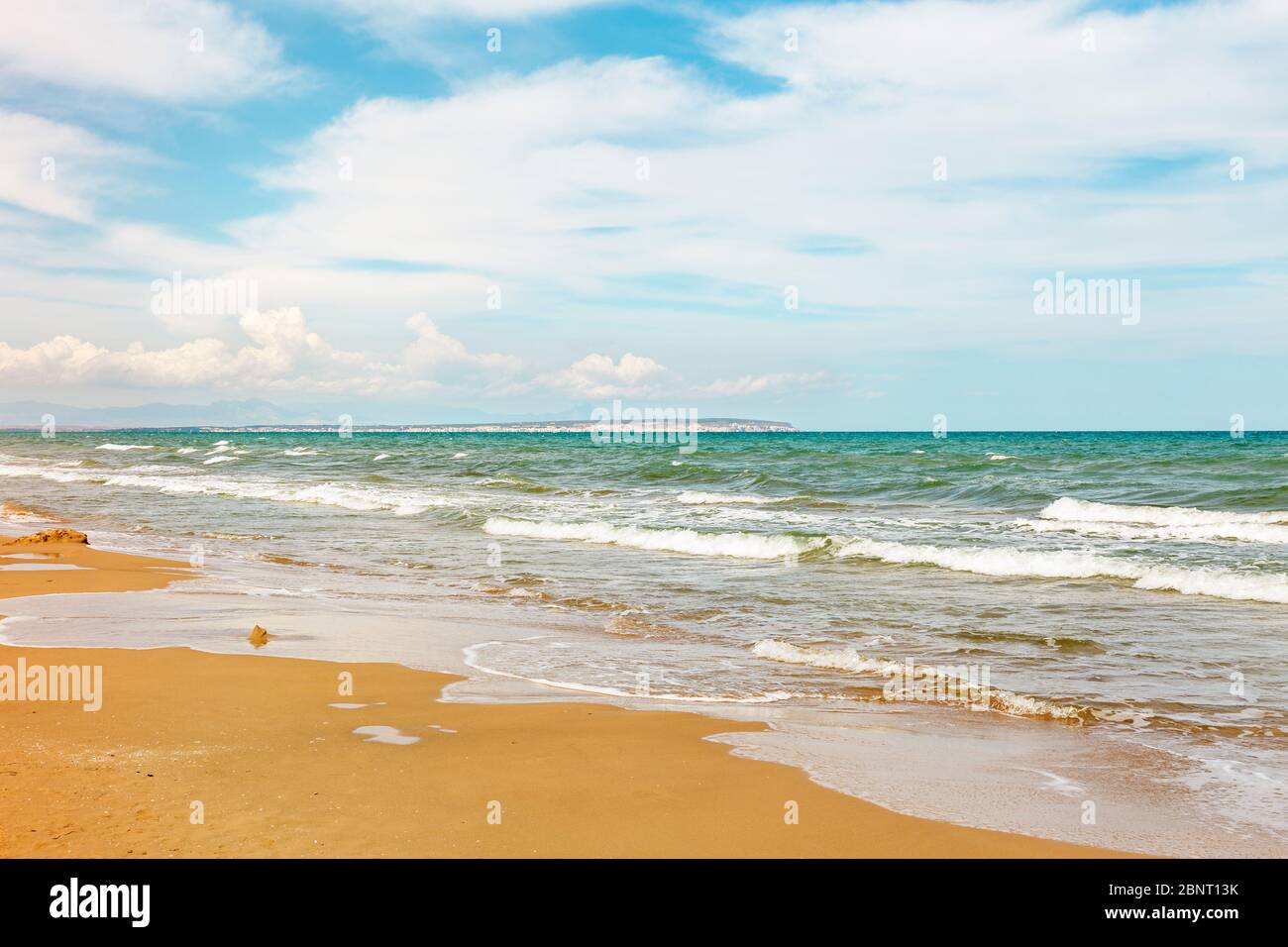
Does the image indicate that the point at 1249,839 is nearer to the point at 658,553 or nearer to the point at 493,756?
the point at 493,756

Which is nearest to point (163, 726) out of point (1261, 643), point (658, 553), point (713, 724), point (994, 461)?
point (713, 724)

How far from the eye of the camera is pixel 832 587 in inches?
524

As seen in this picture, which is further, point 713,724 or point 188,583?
point 188,583

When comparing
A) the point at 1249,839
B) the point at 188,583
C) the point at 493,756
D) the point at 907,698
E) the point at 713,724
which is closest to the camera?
the point at 1249,839

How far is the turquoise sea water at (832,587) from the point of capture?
7.40m

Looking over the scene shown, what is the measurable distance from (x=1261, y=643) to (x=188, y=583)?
1305 centimetres

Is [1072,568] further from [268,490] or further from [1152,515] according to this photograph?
[268,490]

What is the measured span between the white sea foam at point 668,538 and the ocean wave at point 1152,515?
8.71 metres

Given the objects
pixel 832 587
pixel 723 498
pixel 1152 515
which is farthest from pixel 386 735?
pixel 723 498

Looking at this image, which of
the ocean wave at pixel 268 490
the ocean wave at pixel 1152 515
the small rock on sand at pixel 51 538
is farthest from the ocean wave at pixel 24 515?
the ocean wave at pixel 1152 515

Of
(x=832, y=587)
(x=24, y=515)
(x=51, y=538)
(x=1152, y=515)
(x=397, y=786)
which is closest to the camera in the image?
(x=397, y=786)

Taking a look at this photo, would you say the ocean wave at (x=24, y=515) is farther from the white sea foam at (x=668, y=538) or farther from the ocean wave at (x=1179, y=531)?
the ocean wave at (x=1179, y=531)

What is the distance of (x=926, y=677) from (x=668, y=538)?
10.6 m

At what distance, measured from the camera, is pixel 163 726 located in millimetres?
5996
